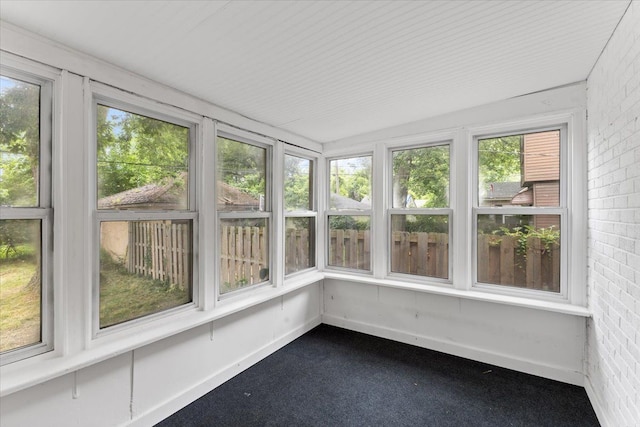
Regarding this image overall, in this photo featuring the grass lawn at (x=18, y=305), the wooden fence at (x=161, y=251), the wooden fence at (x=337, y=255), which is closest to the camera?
the grass lawn at (x=18, y=305)

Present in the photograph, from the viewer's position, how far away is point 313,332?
350cm

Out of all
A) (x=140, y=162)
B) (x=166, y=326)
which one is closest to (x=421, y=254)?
(x=166, y=326)

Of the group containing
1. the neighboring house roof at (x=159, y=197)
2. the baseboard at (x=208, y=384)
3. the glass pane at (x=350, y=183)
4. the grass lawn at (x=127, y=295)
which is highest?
the glass pane at (x=350, y=183)

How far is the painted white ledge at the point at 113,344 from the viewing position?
4.75 feet

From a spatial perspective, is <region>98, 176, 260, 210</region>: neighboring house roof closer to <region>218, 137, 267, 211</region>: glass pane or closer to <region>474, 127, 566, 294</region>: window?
<region>218, 137, 267, 211</region>: glass pane

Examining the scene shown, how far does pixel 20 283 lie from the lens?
1.56 meters

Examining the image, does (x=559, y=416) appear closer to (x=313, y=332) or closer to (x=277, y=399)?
(x=277, y=399)

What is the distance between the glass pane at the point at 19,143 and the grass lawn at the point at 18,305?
0.34 metres

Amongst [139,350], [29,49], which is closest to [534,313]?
[139,350]

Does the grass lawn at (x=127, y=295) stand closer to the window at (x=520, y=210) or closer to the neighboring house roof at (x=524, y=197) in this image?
the window at (x=520, y=210)

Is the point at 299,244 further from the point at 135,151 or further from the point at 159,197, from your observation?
the point at 135,151

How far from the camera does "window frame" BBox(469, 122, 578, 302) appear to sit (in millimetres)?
2529

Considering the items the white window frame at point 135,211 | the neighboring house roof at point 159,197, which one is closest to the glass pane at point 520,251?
the neighboring house roof at point 159,197

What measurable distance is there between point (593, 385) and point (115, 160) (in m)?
3.76
